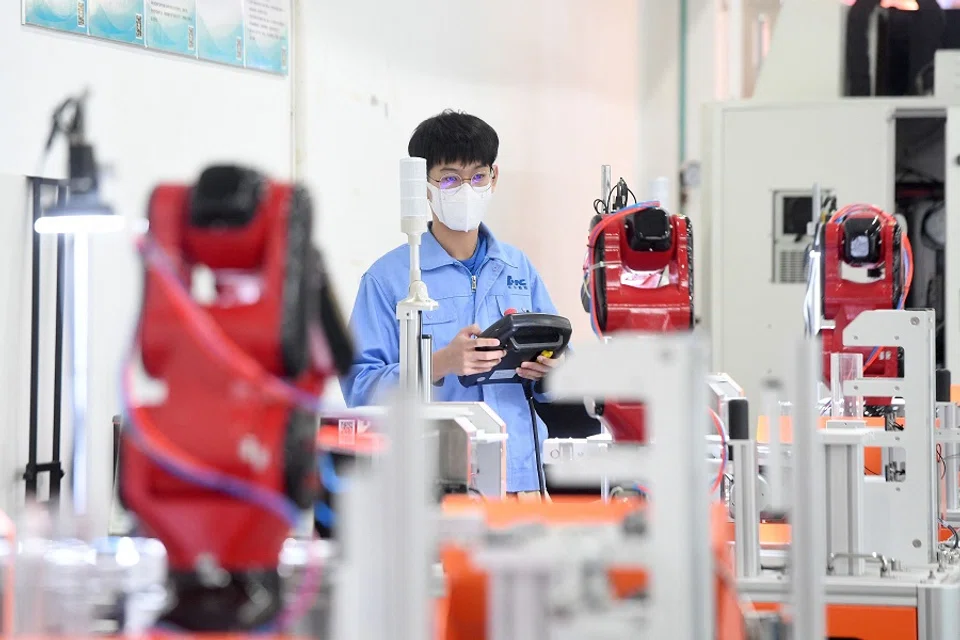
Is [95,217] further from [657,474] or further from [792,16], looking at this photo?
[792,16]

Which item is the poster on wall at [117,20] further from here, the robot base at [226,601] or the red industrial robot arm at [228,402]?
the robot base at [226,601]

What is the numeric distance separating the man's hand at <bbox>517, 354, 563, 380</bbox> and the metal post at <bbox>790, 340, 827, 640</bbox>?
159 centimetres

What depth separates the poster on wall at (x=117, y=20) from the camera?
151 inches

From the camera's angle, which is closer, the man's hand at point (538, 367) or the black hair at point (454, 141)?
the man's hand at point (538, 367)

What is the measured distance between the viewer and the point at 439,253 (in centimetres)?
336

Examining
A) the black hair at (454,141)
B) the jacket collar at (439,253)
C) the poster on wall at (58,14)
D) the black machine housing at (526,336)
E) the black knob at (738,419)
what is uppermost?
the poster on wall at (58,14)

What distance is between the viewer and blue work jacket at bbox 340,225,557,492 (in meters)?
3.18

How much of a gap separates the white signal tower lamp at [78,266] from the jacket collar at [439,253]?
85cm

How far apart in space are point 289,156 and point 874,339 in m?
2.54

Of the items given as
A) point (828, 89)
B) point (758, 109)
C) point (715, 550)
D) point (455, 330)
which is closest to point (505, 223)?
point (758, 109)

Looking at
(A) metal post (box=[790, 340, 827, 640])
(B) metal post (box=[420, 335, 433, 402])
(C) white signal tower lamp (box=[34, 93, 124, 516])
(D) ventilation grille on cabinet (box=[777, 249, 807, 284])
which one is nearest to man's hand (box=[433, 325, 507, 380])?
(B) metal post (box=[420, 335, 433, 402])

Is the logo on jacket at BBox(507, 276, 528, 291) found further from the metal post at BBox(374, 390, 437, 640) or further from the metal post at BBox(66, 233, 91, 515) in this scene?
the metal post at BBox(374, 390, 437, 640)

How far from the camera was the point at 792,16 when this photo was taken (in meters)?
6.50

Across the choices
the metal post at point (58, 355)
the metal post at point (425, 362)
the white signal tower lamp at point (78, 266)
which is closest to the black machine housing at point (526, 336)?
the metal post at point (425, 362)
